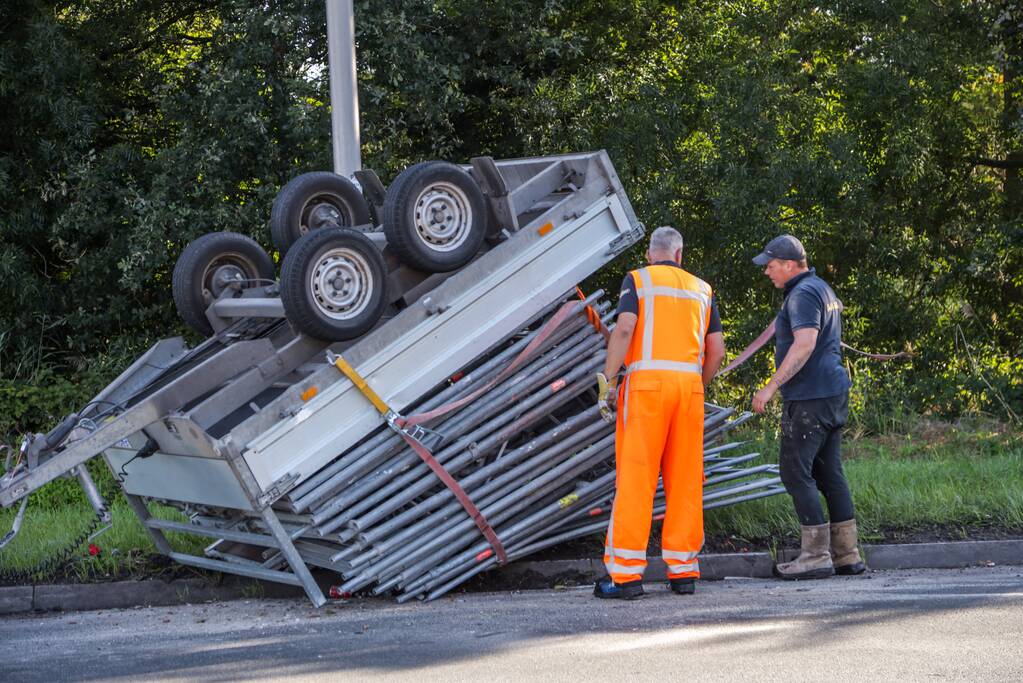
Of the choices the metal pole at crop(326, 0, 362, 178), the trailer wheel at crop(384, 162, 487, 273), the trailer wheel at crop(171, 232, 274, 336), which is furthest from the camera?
the metal pole at crop(326, 0, 362, 178)

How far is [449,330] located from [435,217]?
2.09 feet

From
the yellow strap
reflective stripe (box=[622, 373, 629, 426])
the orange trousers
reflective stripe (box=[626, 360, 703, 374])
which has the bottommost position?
the orange trousers

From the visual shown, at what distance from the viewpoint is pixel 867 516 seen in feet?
26.7

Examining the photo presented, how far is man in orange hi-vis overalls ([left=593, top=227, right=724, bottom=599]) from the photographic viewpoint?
680 centimetres

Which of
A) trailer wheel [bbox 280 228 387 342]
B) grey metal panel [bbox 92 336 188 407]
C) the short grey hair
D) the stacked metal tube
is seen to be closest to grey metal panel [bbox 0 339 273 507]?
trailer wheel [bbox 280 228 387 342]

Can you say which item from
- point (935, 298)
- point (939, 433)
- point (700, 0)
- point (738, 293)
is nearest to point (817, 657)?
point (939, 433)

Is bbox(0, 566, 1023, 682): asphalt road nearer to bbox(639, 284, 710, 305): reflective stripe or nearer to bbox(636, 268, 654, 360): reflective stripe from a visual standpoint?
bbox(636, 268, 654, 360): reflective stripe

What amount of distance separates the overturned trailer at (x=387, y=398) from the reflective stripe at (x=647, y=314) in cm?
58

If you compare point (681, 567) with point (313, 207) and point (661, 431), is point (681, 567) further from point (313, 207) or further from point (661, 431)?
point (313, 207)

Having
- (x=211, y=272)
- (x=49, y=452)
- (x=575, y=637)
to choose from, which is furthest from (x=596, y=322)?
(x=49, y=452)

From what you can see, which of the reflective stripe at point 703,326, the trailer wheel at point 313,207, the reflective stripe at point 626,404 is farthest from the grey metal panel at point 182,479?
the reflective stripe at point 703,326

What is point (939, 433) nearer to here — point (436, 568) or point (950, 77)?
point (950, 77)

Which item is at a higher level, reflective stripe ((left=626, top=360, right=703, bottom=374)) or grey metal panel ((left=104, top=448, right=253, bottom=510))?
grey metal panel ((left=104, top=448, right=253, bottom=510))

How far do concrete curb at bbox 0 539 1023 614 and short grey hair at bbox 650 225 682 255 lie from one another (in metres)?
1.80
